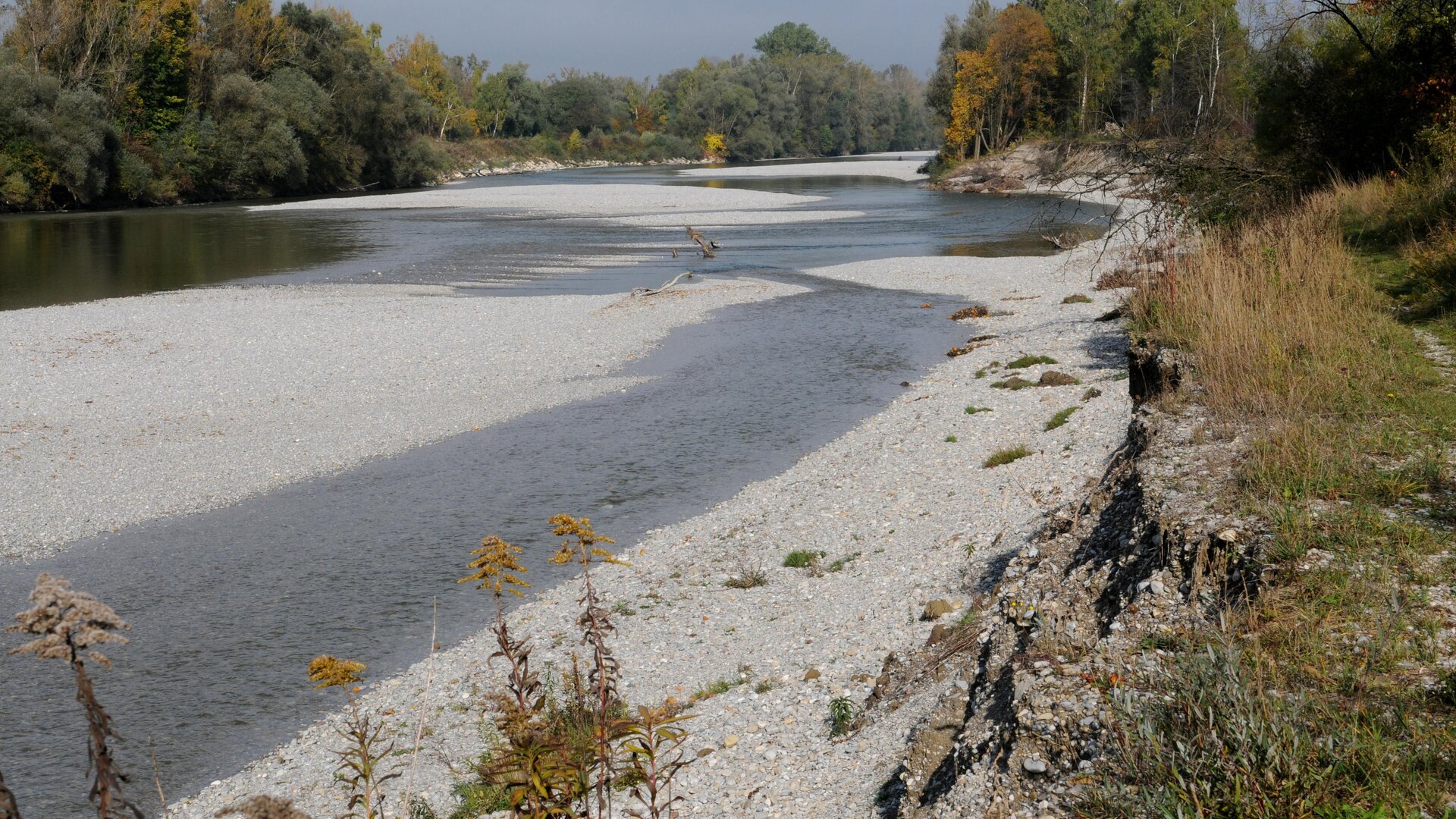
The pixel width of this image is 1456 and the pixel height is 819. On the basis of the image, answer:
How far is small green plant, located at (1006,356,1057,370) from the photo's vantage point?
1956 cm

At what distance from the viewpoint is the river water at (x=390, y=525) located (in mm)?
9078

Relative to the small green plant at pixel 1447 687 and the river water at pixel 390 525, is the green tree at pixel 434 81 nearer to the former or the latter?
the river water at pixel 390 525

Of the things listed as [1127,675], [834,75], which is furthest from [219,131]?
[834,75]

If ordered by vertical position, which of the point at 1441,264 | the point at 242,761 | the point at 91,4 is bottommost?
the point at 242,761

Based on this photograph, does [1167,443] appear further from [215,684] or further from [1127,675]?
[215,684]

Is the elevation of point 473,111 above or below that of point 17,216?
above

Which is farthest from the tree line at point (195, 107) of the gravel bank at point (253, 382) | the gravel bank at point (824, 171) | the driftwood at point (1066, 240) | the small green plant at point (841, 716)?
the small green plant at point (841, 716)

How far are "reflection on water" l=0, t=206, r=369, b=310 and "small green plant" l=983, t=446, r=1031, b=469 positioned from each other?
2783cm

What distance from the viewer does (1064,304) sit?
26.8 metres

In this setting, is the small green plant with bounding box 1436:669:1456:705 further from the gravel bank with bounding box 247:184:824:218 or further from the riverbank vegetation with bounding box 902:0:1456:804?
the gravel bank with bounding box 247:184:824:218

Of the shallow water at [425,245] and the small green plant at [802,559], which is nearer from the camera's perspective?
the small green plant at [802,559]

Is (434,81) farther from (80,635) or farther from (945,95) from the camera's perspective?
(80,635)

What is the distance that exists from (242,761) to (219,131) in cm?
8101

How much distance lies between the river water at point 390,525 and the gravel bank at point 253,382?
3.24 ft
